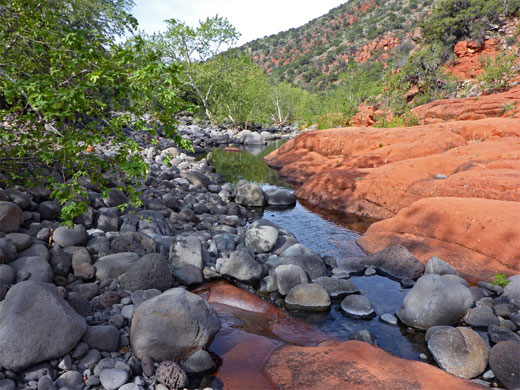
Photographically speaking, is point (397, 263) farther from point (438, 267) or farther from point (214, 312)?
point (214, 312)

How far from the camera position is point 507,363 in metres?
4.67

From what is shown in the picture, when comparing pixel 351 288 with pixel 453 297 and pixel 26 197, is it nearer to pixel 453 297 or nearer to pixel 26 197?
pixel 453 297

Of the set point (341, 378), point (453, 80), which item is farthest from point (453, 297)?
point (453, 80)

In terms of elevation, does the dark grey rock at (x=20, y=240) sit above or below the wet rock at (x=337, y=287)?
above

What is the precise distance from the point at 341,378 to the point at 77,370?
3333 millimetres

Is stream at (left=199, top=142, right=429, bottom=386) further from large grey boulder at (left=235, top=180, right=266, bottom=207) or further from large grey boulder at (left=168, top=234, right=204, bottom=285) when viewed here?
large grey boulder at (left=168, top=234, right=204, bottom=285)

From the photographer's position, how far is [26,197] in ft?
23.8

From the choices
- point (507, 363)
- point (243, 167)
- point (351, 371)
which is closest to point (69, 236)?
point (351, 371)

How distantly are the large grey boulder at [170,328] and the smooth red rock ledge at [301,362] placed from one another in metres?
0.56

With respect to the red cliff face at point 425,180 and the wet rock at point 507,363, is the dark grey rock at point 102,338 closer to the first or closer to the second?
the wet rock at point 507,363

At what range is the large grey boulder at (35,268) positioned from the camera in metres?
5.33

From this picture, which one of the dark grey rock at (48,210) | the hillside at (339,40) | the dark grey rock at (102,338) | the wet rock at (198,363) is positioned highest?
the hillside at (339,40)

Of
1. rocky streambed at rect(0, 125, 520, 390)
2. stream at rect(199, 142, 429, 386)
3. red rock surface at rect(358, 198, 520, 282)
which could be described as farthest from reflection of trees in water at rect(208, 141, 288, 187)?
rocky streambed at rect(0, 125, 520, 390)

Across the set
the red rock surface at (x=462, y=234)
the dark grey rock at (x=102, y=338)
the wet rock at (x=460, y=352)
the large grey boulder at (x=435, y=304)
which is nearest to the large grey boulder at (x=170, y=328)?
the dark grey rock at (x=102, y=338)
